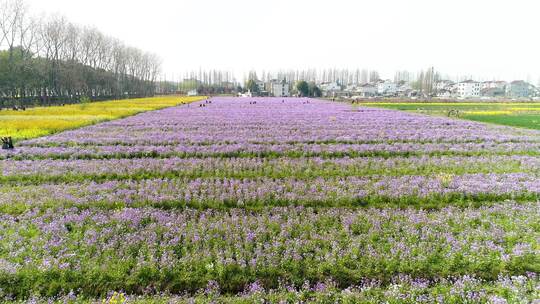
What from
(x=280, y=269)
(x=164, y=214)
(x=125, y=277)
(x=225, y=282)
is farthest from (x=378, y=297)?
(x=164, y=214)

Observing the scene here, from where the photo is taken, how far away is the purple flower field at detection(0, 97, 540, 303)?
238 inches

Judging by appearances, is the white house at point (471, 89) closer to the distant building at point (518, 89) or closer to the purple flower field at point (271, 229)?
the distant building at point (518, 89)

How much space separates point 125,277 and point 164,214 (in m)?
3.04

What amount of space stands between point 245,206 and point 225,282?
12.9ft

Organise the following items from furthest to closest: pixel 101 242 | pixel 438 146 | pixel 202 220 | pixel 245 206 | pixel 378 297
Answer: pixel 438 146 < pixel 245 206 < pixel 202 220 < pixel 101 242 < pixel 378 297

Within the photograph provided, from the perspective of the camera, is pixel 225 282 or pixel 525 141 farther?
pixel 525 141

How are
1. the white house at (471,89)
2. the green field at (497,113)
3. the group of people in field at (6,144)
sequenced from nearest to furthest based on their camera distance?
the group of people in field at (6,144), the green field at (497,113), the white house at (471,89)

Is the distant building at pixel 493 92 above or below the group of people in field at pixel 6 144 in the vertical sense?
above

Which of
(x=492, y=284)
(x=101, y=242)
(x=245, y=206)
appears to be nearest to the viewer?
(x=492, y=284)

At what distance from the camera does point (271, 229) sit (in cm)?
815

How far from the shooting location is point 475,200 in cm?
1075

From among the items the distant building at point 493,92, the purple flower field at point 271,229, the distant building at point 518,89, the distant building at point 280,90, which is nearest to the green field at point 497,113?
the purple flower field at point 271,229

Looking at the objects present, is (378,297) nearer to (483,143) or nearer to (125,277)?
(125,277)

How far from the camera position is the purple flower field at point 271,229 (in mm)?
6055
